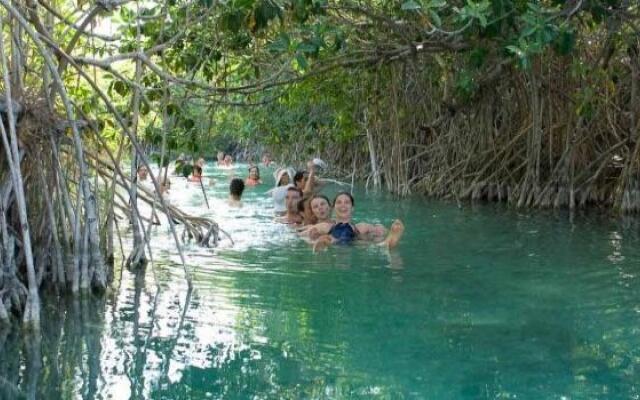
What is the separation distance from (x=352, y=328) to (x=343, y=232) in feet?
11.6

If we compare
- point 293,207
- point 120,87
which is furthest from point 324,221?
point 120,87

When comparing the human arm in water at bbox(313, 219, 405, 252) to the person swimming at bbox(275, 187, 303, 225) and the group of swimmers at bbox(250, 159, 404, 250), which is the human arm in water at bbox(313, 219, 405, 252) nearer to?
the group of swimmers at bbox(250, 159, 404, 250)

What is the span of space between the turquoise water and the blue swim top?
26 cm

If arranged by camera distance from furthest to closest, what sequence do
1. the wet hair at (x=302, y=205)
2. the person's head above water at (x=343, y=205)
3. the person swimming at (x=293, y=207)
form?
the person swimming at (x=293, y=207) < the wet hair at (x=302, y=205) < the person's head above water at (x=343, y=205)

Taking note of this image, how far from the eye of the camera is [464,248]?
857 cm

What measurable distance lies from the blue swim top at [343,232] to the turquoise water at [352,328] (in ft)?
0.85

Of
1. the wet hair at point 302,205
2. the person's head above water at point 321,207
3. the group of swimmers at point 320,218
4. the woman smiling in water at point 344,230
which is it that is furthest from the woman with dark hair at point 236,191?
the woman smiling in water at point 344,230

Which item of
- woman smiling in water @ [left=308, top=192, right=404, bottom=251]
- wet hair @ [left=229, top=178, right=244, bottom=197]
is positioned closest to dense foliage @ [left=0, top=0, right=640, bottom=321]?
wet hair @ [left=229, top=178, right=244, bottom=197]

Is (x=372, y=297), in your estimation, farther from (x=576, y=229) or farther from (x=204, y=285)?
(x=576, y=229)

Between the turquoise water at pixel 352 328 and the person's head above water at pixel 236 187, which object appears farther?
the person's head above water at pixel 236 187

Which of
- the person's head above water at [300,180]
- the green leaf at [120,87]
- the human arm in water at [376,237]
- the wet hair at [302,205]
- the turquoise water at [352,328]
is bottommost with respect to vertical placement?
the turquoise water at [352,328]

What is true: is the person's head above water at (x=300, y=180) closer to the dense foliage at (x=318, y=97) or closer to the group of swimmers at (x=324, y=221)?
the group of swimmers at (x=324, y=221)

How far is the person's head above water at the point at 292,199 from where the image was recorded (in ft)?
34.0

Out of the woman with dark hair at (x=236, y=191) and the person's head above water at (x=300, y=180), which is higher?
the person's head above water at (x=300, y=180)
